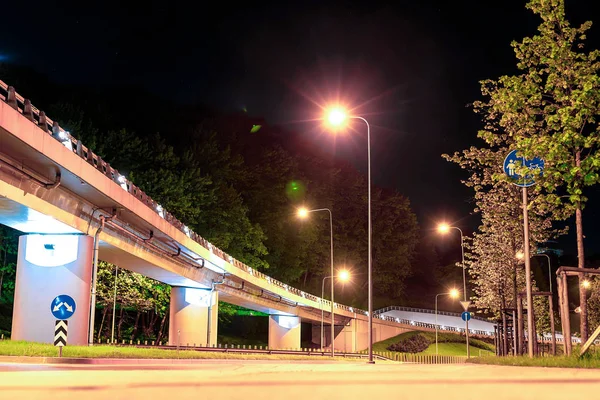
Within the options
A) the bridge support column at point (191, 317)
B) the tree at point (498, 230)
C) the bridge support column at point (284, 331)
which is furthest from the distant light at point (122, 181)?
the bridge support column at point (284, 331)

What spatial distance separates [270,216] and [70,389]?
2835 inches

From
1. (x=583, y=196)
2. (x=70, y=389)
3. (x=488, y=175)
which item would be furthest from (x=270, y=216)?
(x=70, y=389)

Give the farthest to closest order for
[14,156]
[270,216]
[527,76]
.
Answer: [270,216] → [14,156] → [527,76]

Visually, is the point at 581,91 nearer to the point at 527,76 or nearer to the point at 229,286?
the point at 527,76

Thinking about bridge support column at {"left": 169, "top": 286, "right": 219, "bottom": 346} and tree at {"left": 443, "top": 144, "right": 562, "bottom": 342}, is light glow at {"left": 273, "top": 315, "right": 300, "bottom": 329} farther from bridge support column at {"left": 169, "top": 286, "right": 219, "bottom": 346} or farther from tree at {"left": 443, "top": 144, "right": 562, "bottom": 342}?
tree at {"left": 443, "top": 144, "right": 562, "bottom": 342}

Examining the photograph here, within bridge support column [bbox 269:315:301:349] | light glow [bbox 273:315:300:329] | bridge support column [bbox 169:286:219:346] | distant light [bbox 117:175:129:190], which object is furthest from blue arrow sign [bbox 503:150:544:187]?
light glow [bbox 273:315:300:329]

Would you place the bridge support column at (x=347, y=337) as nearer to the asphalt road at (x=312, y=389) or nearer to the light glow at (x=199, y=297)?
the light glow at (x=199, y=297)

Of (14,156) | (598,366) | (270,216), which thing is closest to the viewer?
(598,366)

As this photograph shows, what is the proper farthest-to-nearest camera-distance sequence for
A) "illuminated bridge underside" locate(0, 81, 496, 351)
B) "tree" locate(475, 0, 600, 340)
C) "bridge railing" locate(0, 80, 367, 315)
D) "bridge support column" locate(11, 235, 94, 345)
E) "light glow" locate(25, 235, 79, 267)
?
"light glow" locate(25, 235, 79, 267) → "bridge support column" locate(11, 235, 94, 345) → "illuminated bridge underside" locate(0, 81, 496, 351) → "bridge railing" locate(0, 80, 367, 315) → "tree" locate(475, 0, 600, 340)

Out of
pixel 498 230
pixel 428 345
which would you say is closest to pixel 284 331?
pixel 428 345

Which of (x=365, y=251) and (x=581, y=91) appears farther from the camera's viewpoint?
(x=365, y=251)

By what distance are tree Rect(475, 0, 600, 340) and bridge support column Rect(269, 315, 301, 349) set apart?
59.4m

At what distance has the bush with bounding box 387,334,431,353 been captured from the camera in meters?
90.4

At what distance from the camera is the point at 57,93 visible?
2462 inches
